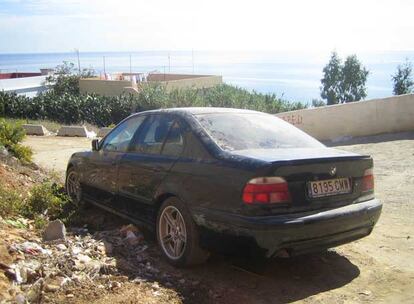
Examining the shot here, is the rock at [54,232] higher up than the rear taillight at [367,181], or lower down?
lower down

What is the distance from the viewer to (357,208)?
4520mm

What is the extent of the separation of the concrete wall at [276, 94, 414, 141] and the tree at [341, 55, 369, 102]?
35019 mm

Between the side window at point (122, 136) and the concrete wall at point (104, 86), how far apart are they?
2362 cm

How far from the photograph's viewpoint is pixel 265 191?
13.4 ft

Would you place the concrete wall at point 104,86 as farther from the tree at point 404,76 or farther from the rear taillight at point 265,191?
the rear taillight at point 265,191

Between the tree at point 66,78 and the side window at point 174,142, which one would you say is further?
the tree at point 66,78

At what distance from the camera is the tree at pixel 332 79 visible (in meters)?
48.9

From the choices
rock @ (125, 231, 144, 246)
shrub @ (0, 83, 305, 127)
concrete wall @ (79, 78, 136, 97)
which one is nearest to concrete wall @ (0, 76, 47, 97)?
concrete wall @ (79, 78, 136, 97)

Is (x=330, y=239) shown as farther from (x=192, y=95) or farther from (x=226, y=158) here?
(x=192, y=95)

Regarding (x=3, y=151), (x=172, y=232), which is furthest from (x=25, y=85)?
(x=172, y=232)

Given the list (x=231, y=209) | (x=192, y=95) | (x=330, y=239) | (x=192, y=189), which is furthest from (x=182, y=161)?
(x=192, y=95)

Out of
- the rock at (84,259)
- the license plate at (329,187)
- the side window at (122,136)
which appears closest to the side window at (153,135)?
the side window at (122,136)

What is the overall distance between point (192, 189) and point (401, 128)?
11046 mm

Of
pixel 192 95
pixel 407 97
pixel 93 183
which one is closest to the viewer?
pixel 93 183
